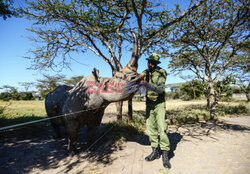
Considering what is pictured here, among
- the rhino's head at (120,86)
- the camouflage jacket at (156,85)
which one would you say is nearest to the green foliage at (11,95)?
the rhino's head at (120,86)

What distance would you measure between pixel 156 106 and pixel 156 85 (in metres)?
0.57

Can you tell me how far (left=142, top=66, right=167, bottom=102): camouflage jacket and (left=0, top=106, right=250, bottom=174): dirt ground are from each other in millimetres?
1554

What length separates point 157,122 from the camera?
3.24 m

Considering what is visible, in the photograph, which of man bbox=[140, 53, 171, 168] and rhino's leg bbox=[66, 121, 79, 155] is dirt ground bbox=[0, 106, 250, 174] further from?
man bbox=[140, 53, 171, 168]

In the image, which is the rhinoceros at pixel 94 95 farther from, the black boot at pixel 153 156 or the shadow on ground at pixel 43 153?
the black boot at pixel 153 156

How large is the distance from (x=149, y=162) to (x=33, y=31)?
24.6ft

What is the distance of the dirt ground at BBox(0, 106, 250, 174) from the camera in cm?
276

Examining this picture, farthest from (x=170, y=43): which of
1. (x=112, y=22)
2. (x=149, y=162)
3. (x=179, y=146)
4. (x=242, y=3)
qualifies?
(x=149, y=162)

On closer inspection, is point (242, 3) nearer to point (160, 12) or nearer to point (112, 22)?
point (160, 12)

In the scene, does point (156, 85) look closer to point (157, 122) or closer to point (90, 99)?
point (157, 122)

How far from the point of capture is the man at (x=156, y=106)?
3029 millimetres

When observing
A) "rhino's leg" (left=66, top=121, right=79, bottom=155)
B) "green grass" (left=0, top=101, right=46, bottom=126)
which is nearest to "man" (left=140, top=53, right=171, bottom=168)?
"rhino's leg" (left=66, top=121, right=79, bottom=155)

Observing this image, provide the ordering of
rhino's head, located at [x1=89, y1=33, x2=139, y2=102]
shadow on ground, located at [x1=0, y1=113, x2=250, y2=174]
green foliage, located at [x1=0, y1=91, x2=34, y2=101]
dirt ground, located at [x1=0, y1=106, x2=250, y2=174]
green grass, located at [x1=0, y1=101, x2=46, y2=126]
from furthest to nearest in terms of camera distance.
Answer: green grass, located at [x1=0, y1=101, x2=46, y2=126] < green foliage, located at [x1=0, y1=91, x2=34, y2=101] < shadow on ground, located at [x1=0, y1=113, x2=250, y2=174] < dirt ground, located at [x1=0, y1=106, x2=250, y2=174] < rhino's head, located at [x1=89, y1=33, x2=139, y2=102]

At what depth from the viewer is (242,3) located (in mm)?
5402
